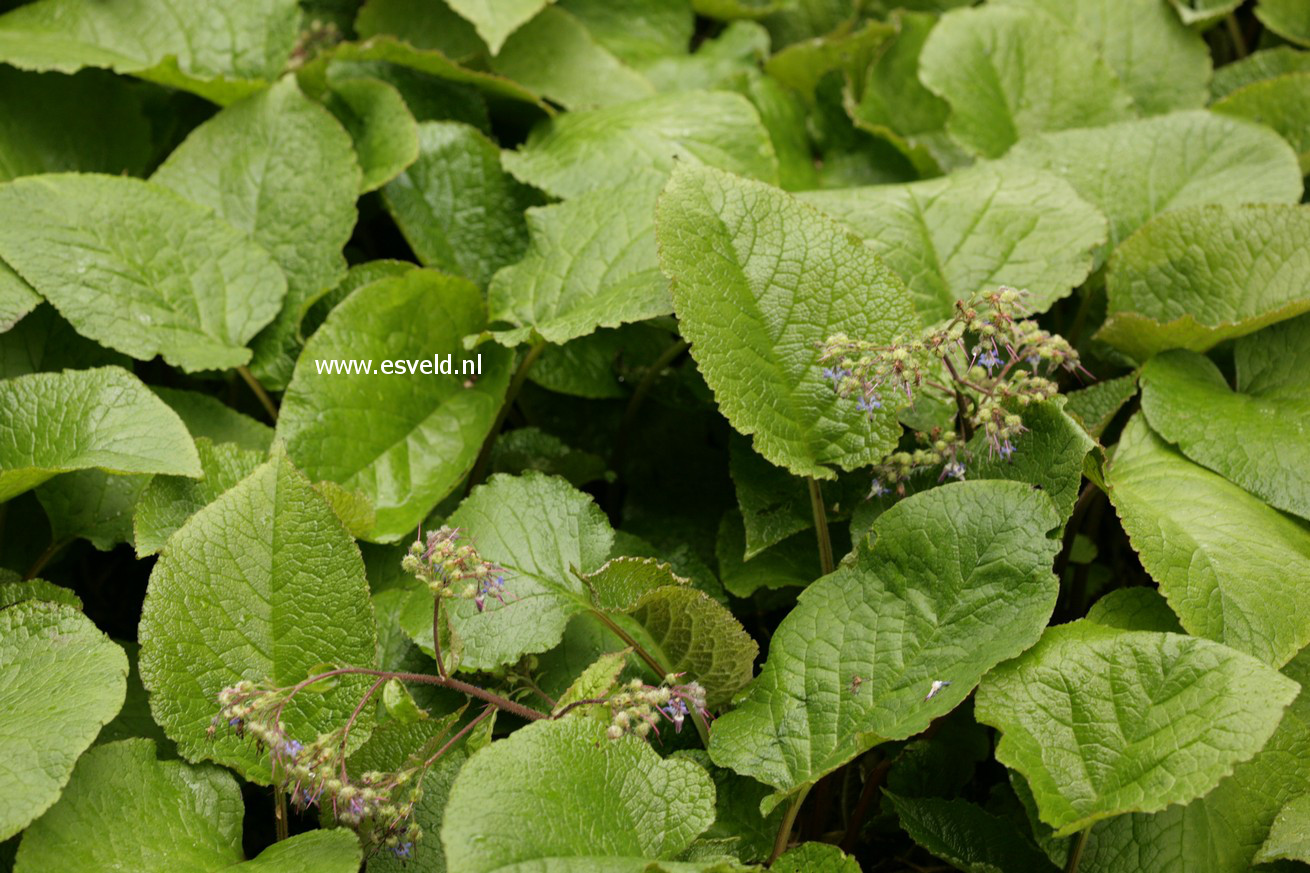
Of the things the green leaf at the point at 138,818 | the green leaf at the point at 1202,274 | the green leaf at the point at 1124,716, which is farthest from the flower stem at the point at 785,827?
the green leaf at the point at 1202,274

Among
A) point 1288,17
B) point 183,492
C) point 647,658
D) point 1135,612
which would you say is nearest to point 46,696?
point 183,492

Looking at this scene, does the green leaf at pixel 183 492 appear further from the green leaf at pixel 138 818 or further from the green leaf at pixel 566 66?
the green leaf at pixel 566 66

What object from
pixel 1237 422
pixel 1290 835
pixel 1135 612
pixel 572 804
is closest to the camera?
pixel 572 804

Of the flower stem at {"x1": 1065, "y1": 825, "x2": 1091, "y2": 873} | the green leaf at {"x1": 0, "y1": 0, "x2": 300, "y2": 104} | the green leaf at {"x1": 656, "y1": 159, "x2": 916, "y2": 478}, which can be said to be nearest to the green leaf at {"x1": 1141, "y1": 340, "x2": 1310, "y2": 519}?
the green leaf at {"x1": 656, "y1": 159, "x2": 916, "y2": 478}

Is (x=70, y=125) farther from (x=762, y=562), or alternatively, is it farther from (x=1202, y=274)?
(x=1202, y=274)

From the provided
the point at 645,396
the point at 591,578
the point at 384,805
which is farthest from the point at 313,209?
the point at 384,805

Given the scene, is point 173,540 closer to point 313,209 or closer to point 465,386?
point 465,386
